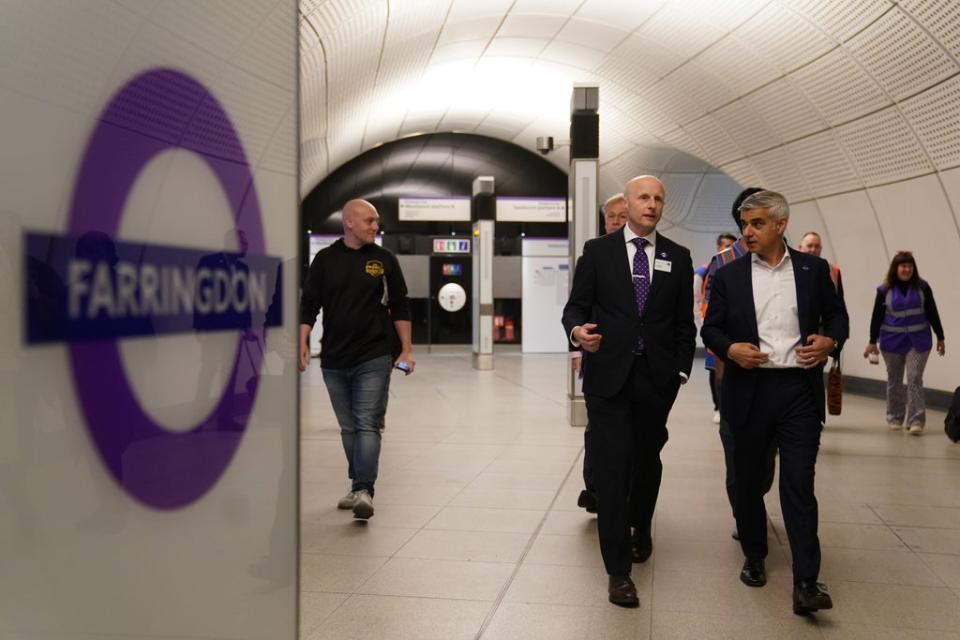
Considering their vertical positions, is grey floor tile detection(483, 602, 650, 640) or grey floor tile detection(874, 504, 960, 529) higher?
grey floor tile detection(874, 504, 960, 529)

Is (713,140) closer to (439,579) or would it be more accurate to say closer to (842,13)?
(842,13)

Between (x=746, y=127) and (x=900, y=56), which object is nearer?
(x=900, y=56)

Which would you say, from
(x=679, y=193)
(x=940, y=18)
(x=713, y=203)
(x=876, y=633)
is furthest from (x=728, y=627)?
(x=713, y=203)

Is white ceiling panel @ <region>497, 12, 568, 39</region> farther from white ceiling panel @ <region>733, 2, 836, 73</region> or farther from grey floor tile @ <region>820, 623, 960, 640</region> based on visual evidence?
grey floor tile @ <region>820, 623, 960, 640</region>

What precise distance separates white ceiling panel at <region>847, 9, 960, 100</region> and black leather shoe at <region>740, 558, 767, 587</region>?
8053 millimetres

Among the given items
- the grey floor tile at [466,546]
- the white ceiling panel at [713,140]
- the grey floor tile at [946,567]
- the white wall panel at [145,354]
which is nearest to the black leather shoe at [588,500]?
the grey floor tile at [466,546]

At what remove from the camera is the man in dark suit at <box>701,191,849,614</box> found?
4207mm

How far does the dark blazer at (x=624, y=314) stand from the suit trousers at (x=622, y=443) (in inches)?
2.2

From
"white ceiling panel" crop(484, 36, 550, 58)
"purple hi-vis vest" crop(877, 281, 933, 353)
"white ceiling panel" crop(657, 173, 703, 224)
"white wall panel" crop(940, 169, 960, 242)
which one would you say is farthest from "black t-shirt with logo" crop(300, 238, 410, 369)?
"white ceiling panel" crop(657, 173, 703, 224)

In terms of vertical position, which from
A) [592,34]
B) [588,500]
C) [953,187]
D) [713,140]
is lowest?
[588,500]

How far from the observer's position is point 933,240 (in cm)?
1274

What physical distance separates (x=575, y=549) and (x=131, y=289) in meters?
4.04

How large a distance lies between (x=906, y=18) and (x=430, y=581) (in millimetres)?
8884

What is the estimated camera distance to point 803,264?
4418mm
